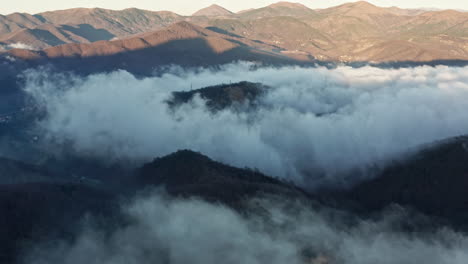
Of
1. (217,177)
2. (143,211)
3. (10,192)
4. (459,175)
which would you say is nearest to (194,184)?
(217,177)

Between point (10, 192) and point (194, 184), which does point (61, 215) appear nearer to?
point (10, 192)

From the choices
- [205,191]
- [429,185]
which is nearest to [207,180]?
[205,191]

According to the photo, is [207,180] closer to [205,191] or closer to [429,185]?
[205,191]

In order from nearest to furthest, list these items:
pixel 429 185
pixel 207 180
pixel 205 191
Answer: pixel 205 191 → pixel 207 180 → pixel 429 185

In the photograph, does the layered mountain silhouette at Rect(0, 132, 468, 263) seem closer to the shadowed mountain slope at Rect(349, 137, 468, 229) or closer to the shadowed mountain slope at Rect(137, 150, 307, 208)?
the shadowed mountain slope at Rect(137, 150, 307, 208)

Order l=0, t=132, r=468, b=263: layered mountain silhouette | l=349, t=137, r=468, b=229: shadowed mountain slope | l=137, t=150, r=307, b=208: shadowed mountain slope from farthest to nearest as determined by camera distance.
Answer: l=349, t=137, r=468, b=229: shadowed mountain slope → l=137, t=150, r=307, b=208: shadowed mountain slope → l=0, t=132, r=468, b=263: layered mountain silhouette

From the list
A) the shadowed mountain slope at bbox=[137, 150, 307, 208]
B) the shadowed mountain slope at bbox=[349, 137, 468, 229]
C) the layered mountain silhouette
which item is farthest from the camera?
the shadowed mountain slope at bbox=[349, 137, 468, 229]

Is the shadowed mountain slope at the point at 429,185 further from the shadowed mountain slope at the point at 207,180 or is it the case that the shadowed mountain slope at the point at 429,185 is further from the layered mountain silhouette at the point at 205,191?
the shadowed mountain slope at the point at 207,180

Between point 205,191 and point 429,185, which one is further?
point 429,185

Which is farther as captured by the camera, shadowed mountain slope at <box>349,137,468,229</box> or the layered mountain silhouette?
shadowed mountain slope at <box>349,137,468,229</box>

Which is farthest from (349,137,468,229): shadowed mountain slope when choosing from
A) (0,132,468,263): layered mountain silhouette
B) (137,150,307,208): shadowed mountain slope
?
(137,150,307,208): shadowed mountain slope

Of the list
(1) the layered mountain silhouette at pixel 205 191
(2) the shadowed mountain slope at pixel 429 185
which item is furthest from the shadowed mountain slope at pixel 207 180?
(2) the shadowed mountain slope at pixel 429 185

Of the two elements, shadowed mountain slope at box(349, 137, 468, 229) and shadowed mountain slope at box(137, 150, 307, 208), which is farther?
shadowed mountain slope at box(349, 137, 468, 229)
